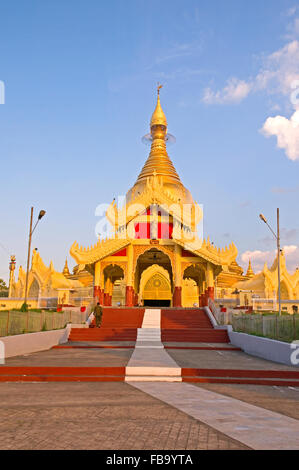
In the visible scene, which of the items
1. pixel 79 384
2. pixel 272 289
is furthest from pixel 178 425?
pixel 272 289

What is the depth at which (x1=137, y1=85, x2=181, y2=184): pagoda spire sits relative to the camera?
4062cm

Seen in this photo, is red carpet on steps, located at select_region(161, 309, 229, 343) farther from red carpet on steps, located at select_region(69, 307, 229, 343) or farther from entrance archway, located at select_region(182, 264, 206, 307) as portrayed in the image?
entrance archway, located at select_region(182, 264, 206, 307)

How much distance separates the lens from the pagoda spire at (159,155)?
4062 cm

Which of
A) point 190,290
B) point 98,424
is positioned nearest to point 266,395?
point 98,424

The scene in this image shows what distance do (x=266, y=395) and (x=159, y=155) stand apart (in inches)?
1468

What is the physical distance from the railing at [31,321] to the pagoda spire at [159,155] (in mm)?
22185

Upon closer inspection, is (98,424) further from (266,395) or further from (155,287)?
(155,287)

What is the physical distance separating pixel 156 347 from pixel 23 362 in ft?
18.6

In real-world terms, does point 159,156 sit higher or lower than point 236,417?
higher

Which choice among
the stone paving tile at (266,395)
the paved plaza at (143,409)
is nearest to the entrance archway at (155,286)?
the paved plaza at (143,409)

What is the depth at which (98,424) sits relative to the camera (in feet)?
15.9

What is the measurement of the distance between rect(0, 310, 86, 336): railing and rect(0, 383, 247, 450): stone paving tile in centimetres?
581

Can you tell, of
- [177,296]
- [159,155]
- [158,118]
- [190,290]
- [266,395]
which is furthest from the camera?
[158,118]
